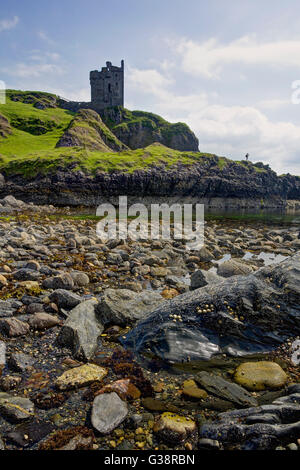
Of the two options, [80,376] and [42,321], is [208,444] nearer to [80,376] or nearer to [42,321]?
[80,376]

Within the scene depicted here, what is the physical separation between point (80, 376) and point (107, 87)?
17812cm

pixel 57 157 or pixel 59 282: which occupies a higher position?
pixel 57 157

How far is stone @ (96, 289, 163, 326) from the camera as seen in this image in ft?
27.2

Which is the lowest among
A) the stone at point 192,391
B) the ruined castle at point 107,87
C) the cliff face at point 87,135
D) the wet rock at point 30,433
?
the wet rock at point 30,433

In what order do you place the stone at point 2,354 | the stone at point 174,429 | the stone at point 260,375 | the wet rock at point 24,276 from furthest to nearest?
the wet rock at point 24,276, the stone at point 2,354, the stone at point 260,375, the stone at point 174,429

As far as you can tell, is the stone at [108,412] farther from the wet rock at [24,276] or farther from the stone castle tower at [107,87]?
the stone castle tower at [107,87]

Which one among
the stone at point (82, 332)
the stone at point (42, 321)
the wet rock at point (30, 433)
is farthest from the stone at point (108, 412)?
the stone at point (42, 321)

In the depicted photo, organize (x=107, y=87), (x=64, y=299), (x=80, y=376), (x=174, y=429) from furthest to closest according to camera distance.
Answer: (x=107, y=87) < (x=64, y=299) < (x=80, y=376) < (x=174, y=429)

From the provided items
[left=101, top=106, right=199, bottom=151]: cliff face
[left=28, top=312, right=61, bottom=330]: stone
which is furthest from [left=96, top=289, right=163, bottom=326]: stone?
[left=101, top=106, right=199, bottom=151]: cliff face

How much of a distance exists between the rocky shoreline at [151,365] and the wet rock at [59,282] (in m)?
0.04

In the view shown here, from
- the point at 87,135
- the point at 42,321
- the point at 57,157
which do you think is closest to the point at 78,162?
the point at 57,157

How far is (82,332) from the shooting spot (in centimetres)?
721

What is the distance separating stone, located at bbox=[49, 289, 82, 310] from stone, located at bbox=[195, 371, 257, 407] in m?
4.62

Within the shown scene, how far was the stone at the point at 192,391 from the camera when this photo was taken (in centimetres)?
547
